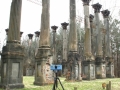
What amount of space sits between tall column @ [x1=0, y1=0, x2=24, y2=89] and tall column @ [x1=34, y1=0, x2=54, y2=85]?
7.24ft

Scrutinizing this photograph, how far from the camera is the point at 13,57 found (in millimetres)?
12805

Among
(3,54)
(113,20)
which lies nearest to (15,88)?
(3,54)

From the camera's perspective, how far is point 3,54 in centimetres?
1298

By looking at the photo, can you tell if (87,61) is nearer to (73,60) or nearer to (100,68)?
(73,60)

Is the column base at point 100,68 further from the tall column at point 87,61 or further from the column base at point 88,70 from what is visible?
the column base at point 88,70

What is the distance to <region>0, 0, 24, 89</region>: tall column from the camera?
12.6 m

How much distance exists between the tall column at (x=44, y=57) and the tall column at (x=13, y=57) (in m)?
2.21

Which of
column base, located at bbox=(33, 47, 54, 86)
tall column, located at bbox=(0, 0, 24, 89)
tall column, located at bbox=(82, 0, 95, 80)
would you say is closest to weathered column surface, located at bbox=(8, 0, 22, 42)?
tall column, located at bbox=(0, 0, 24, 89)

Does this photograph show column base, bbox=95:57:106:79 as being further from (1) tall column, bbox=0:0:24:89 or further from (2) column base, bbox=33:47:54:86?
(1) tall column, bbox=0:0:24:89

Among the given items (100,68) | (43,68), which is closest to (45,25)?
(43,68)

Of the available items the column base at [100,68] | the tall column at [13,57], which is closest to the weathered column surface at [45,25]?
the tall column at [13,57]

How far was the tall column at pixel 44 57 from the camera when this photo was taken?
15.0 m

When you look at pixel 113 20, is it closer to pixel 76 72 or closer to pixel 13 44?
pixel 76 72

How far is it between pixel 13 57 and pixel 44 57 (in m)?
2.99
